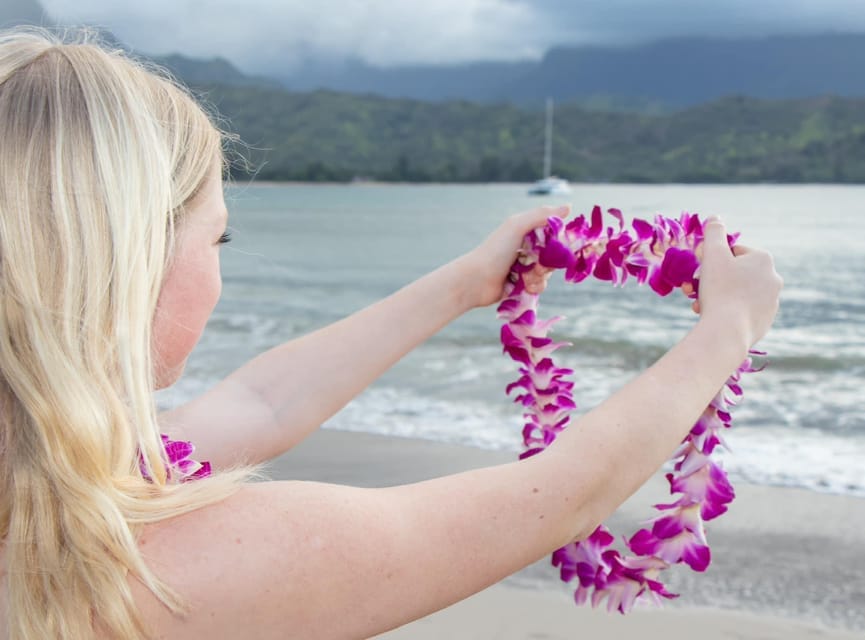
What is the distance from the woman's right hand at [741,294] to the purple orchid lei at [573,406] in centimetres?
17

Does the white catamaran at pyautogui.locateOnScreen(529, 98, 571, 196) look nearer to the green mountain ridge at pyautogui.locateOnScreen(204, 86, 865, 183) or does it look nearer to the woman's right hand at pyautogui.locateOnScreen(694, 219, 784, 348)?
the green mountain ridge at pyautogui.locateOnScreen(204, 86, 865, 183)

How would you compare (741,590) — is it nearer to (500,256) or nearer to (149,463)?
(500,256)

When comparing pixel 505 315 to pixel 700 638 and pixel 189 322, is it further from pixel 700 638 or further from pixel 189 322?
pixel 700 638

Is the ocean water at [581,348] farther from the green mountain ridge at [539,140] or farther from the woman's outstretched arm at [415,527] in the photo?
the green mountain ridge at [539,140]

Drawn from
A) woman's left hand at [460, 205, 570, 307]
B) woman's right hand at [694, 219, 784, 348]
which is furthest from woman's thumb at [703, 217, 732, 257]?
woman's left hand at [460, 205, 570, 307]

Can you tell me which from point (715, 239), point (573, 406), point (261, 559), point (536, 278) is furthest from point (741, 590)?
point (261, 559)

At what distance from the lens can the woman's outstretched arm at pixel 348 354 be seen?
2.33 metres

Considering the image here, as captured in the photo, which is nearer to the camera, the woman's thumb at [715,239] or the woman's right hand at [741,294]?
the woman's right hand at [741,294]

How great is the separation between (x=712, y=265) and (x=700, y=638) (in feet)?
8.88

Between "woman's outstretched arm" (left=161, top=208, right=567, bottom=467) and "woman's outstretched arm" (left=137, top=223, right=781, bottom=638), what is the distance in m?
0.79

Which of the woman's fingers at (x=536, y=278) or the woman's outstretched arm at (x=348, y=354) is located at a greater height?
the woman's fingers at (x=536, y=278)

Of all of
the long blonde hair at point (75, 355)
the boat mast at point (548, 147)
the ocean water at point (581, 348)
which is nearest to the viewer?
the long blonde hair at point (75, 355)

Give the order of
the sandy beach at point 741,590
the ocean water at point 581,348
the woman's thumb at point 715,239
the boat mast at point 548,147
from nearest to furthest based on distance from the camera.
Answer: the woman's thumb at point 715,239, the sandy beach at point 741,590, the ocean water at point 581,348, the boat mast at point 548,147

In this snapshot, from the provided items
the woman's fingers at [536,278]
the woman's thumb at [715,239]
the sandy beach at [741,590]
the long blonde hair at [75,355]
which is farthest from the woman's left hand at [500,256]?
the sandy beach at [741,590]
